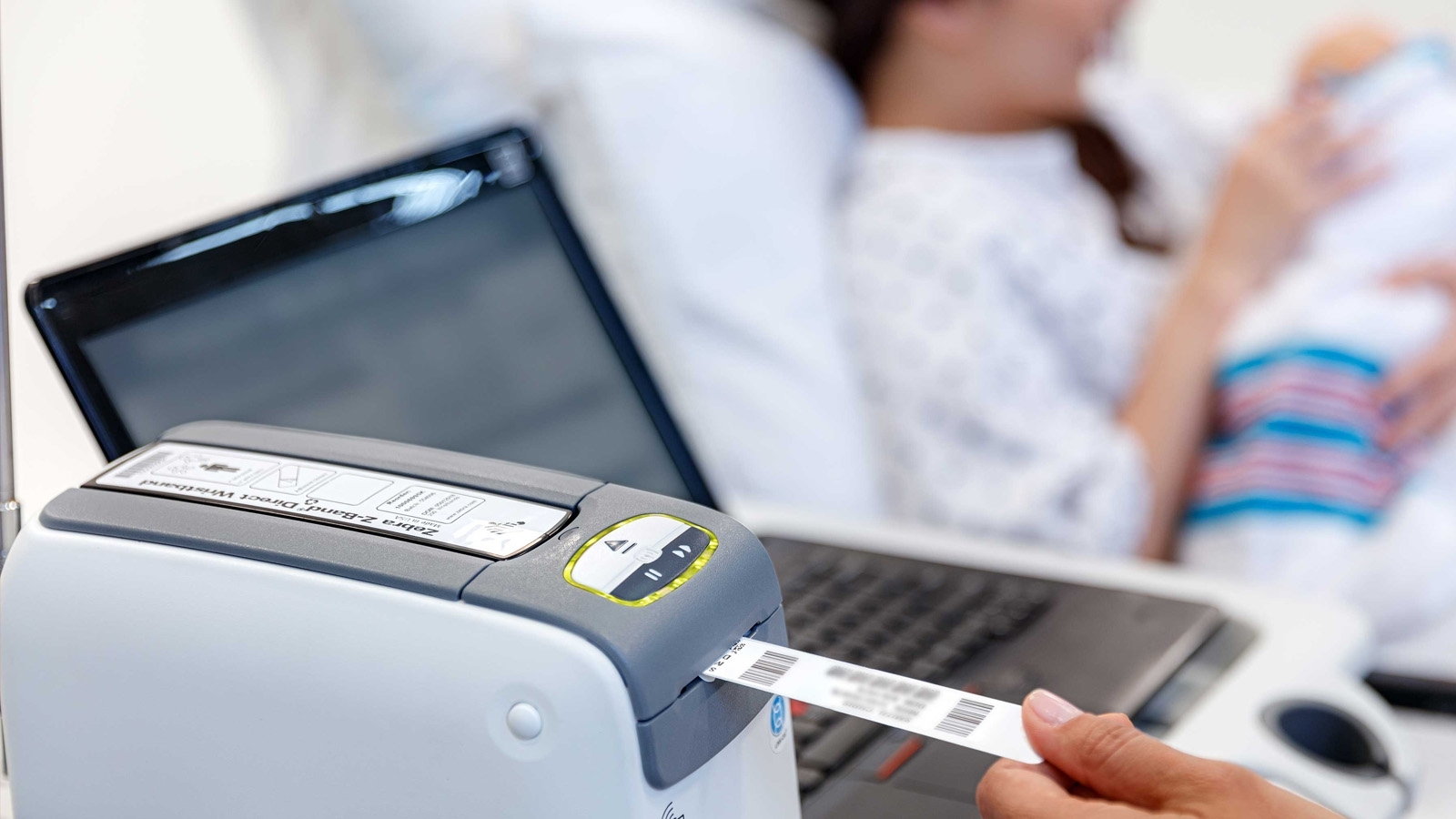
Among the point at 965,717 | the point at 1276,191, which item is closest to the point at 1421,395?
the point at 1276,191

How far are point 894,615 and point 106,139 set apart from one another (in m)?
0.50

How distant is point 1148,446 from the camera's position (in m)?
1.04

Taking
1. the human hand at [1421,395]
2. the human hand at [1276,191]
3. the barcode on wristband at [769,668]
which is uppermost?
the barcode on wristband at [769,668]

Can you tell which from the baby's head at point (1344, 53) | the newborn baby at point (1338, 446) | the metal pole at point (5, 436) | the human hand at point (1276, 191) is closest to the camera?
the metal pole at point (5, 436)

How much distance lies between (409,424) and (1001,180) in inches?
27.8

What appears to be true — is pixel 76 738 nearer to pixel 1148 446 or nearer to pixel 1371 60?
pixel 1148 446

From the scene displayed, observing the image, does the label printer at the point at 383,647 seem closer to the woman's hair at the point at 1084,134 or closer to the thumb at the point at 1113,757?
the thumb at the point at 1113,757

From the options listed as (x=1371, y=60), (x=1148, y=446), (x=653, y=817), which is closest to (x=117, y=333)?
(x=653, y=817)

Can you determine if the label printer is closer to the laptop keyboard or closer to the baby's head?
the laptop keyboard

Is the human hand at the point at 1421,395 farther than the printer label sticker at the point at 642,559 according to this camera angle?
Yes

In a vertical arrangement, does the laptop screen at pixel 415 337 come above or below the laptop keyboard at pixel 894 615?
above

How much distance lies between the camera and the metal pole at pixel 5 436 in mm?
449

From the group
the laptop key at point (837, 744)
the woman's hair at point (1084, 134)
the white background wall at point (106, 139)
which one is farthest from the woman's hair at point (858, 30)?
the laptop key at point (837, 744)

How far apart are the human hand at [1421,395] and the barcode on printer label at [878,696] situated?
80 centimetres
